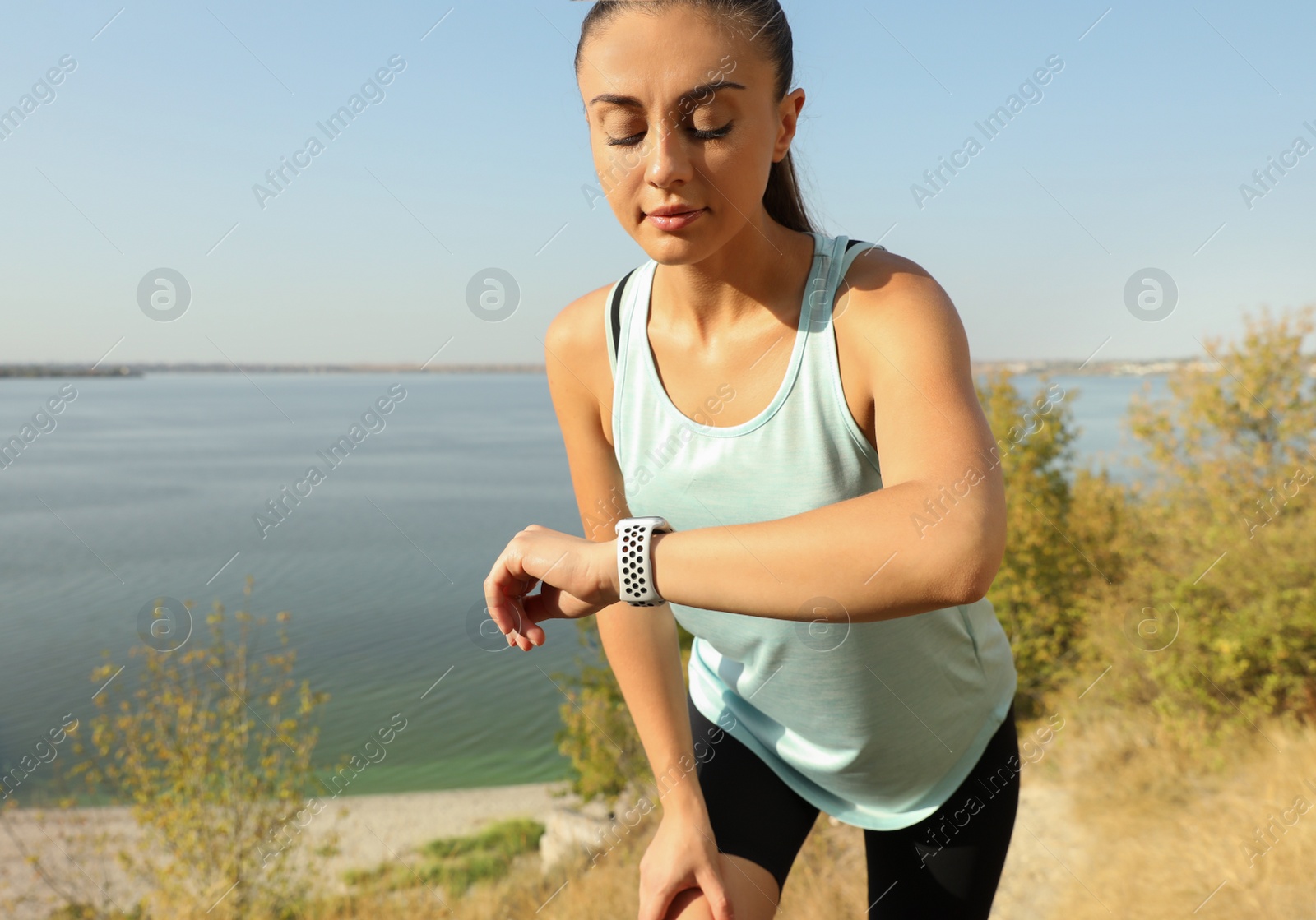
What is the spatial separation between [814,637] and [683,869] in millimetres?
533

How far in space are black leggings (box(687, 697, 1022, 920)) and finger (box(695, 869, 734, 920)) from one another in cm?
10

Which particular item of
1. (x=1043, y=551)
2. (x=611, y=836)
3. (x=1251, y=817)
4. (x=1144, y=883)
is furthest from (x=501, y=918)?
(x=1043, y=551)

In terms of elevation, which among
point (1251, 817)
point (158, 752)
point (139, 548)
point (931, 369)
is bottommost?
point (1251, 817)

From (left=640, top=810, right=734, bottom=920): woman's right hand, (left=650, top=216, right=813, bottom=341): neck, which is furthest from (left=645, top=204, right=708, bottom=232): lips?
(left=640, top=810, right=734, bottom=920): woman's right hand

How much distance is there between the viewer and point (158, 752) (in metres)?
6.26

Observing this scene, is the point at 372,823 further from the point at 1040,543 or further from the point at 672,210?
the point at 672,210

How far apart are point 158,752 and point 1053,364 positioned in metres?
8.49

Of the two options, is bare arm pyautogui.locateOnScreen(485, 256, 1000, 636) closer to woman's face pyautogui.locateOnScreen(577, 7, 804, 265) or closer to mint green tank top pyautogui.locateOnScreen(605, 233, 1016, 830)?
mint green tank top pyautogui.locateOnScreen(605, 233, 1016, 830)

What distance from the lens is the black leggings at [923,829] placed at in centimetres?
192

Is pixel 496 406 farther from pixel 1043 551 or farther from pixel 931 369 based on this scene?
pixel 931 369

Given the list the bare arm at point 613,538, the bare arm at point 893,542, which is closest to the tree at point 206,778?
the bare arm at point 613,538

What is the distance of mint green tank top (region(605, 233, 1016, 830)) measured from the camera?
1544 millimetres

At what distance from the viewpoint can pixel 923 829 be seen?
6.39ft

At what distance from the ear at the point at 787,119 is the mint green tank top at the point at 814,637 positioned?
Answer: 181 millimetres
